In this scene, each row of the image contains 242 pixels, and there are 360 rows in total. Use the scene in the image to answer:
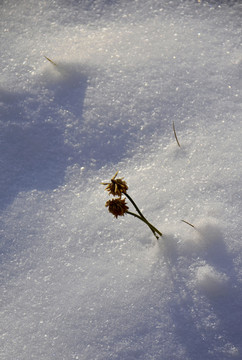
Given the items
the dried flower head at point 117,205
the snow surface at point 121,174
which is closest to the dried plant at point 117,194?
the dried flower head at point 117,205

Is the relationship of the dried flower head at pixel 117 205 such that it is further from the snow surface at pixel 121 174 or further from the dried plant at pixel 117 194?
the snow surface at pixel 121 174

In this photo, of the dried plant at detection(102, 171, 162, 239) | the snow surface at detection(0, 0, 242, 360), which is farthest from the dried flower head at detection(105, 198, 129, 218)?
the snow surface at detection(0, 0, 242, 360)

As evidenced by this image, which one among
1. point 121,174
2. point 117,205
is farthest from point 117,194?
point 121,174

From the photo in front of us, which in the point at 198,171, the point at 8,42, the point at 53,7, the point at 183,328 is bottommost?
the point at 183,328

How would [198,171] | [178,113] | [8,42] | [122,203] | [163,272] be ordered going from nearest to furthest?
[122,203]
[163,272]
[198,171]
[178,113]
[8,42]

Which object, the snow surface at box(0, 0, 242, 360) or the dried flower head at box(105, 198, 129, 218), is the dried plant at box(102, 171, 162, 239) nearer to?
the dried flower head at box(105, 198, 129, 218)

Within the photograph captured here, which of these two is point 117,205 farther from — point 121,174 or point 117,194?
point 121,174

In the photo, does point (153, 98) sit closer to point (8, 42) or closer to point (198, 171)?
point (198, 171)

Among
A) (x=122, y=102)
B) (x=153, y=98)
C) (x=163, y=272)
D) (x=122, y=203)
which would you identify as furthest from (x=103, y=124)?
(x=163, y=272)
